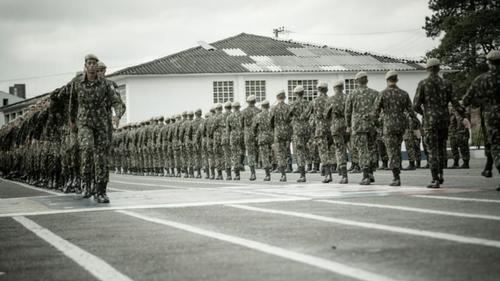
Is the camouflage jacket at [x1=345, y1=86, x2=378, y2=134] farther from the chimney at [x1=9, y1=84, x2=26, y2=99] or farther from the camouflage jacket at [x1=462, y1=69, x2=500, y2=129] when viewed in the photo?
the chimney at [x1=9, y1=84, x2=26, y2=99]


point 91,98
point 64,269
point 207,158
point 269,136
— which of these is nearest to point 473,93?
point 91,98

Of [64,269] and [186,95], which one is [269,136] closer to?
[64,269]

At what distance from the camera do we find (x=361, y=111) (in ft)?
49.5

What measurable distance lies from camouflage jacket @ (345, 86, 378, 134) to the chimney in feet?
420

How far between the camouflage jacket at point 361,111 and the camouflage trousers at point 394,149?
3.49 feet

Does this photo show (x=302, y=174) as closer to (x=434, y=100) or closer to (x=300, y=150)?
(x=300, y=150)

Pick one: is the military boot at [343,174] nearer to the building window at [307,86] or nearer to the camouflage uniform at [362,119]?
the camouflage uniform at [362,119]

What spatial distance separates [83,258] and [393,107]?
9116mm

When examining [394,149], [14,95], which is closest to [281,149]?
[394,149]

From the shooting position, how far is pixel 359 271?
493cm

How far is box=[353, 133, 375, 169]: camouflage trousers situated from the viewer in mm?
14484

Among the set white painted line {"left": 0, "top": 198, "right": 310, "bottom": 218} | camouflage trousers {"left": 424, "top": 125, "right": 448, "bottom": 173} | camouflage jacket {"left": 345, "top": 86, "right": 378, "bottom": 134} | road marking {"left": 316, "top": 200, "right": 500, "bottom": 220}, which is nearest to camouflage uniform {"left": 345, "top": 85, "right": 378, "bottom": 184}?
camouflage jacket {"left": 345, "top": 86, "right": 378, "bottom": 134}

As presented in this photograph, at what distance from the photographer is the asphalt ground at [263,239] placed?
5.11 meters

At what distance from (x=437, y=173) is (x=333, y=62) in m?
42.0
